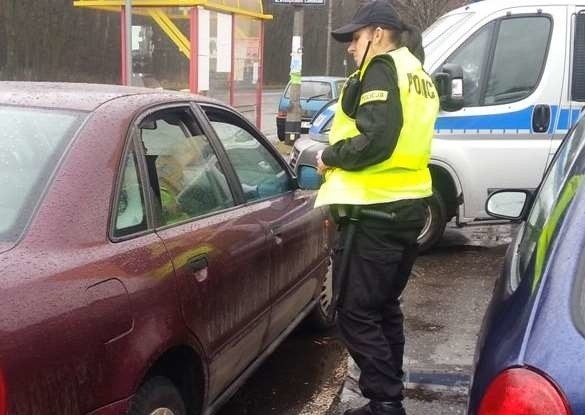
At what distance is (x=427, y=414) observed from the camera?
3.69m

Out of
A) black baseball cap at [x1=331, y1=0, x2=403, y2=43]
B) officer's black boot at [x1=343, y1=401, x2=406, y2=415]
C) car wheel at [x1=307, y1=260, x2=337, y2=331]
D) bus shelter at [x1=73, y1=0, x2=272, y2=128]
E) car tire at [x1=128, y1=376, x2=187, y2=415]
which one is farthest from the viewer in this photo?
bus shelter at [x1=73, y1=0, x2=272, y2=128]

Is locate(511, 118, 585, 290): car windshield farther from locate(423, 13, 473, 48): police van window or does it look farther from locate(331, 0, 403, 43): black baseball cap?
locate(423, 13, 473, 48): police van window

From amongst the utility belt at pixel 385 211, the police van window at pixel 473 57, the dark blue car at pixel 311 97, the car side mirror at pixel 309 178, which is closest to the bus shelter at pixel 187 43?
the dark blue car at pixel 311 97

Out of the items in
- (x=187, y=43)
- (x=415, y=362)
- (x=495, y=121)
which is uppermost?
(x=187, y=43)

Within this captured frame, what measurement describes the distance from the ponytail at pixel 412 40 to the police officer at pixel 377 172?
0.03 m

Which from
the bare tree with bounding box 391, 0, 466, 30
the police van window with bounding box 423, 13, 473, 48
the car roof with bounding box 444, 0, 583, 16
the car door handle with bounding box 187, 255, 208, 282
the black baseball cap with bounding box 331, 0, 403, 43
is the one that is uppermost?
the bare tree with bounding box 391, 0, 466, 30

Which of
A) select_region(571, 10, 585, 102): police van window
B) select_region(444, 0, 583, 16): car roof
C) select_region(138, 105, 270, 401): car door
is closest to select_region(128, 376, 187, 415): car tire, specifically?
select_region(138, 105, 270, 401): car door

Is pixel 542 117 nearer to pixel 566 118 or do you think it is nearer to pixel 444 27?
pixel 566 118

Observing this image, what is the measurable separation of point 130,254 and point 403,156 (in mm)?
1330

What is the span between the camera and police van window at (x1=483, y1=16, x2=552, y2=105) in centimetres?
634

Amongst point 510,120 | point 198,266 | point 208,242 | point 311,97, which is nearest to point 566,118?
point 510,120

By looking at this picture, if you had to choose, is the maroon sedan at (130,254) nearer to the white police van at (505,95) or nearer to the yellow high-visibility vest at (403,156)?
the yellow high-visibility vest at (403,156)

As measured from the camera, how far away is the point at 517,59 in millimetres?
6402

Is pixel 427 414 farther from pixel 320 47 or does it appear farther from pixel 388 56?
pixel 320 47
